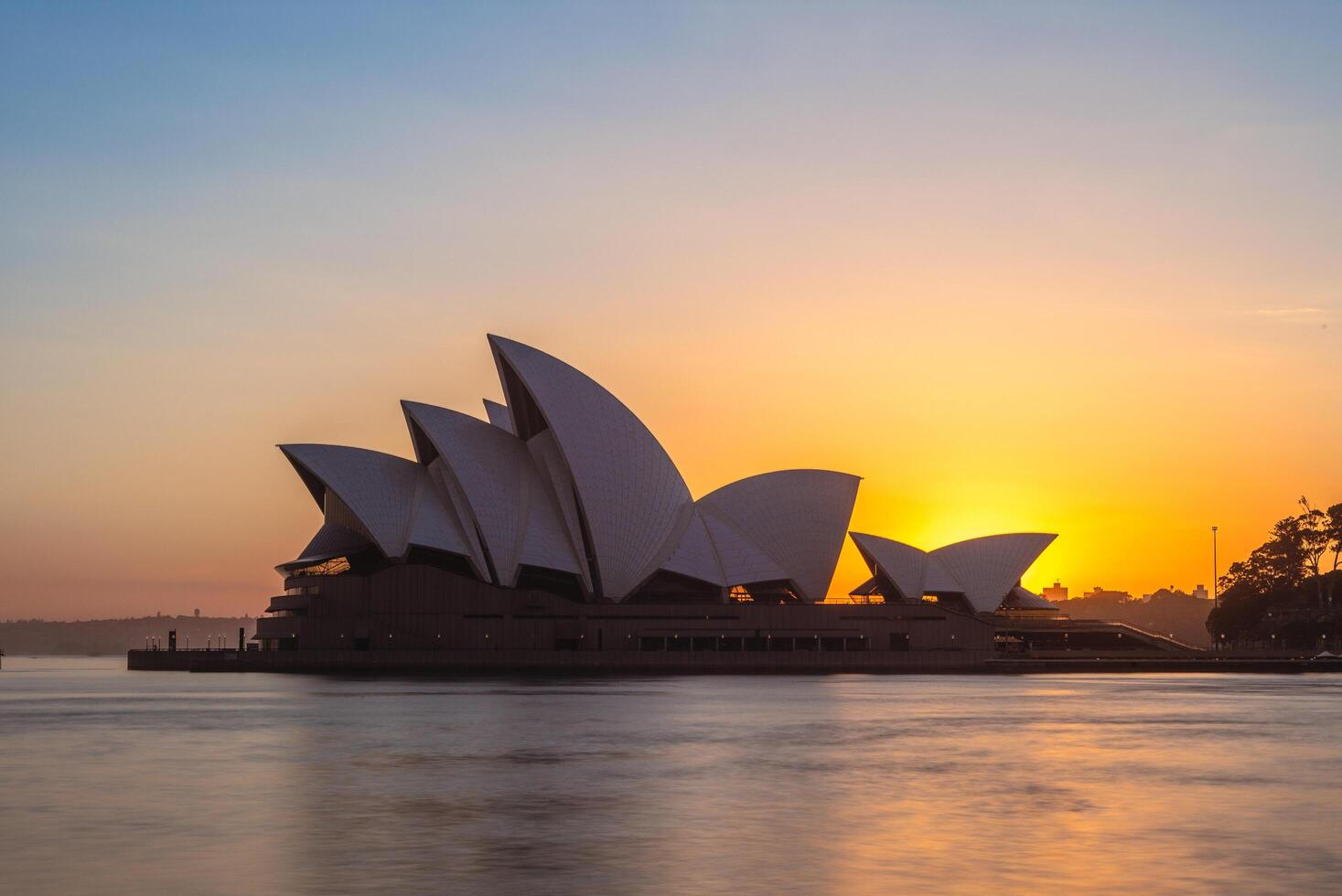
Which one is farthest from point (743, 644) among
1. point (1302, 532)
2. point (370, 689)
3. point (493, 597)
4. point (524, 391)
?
point (1302, 532)

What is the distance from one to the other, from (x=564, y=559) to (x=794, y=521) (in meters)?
17.7

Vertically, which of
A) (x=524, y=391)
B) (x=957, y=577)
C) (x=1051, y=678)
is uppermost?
(x=524, y=391)

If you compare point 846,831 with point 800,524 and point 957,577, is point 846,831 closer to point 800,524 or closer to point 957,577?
point 800,524

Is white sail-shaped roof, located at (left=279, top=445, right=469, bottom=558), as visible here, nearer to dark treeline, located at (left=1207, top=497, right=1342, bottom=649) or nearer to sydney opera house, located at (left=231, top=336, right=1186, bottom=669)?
sydney opera house, located at (left=231, top=336, right=1186, bottom=669)

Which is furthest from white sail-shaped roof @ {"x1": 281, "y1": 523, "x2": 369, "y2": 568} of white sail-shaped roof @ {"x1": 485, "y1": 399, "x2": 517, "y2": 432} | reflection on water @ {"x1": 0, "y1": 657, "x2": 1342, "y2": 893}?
reflection on water @ {"x1": 0, "y1": 657, "x2": 1342, "y2": 893}

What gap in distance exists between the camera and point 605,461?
271ft

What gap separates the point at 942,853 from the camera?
67.9ft

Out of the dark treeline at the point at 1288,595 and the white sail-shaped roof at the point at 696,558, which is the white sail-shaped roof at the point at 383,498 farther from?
the dark treeline at the point at 1288,595

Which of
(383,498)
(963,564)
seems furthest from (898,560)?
(383,498)

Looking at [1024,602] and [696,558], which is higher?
[696,558]

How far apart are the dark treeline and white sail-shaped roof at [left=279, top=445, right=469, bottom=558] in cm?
7340

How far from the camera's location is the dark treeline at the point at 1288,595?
392 ft

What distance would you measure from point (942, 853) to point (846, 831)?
2.41 meters

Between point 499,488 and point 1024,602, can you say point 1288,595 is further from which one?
point 499,488
